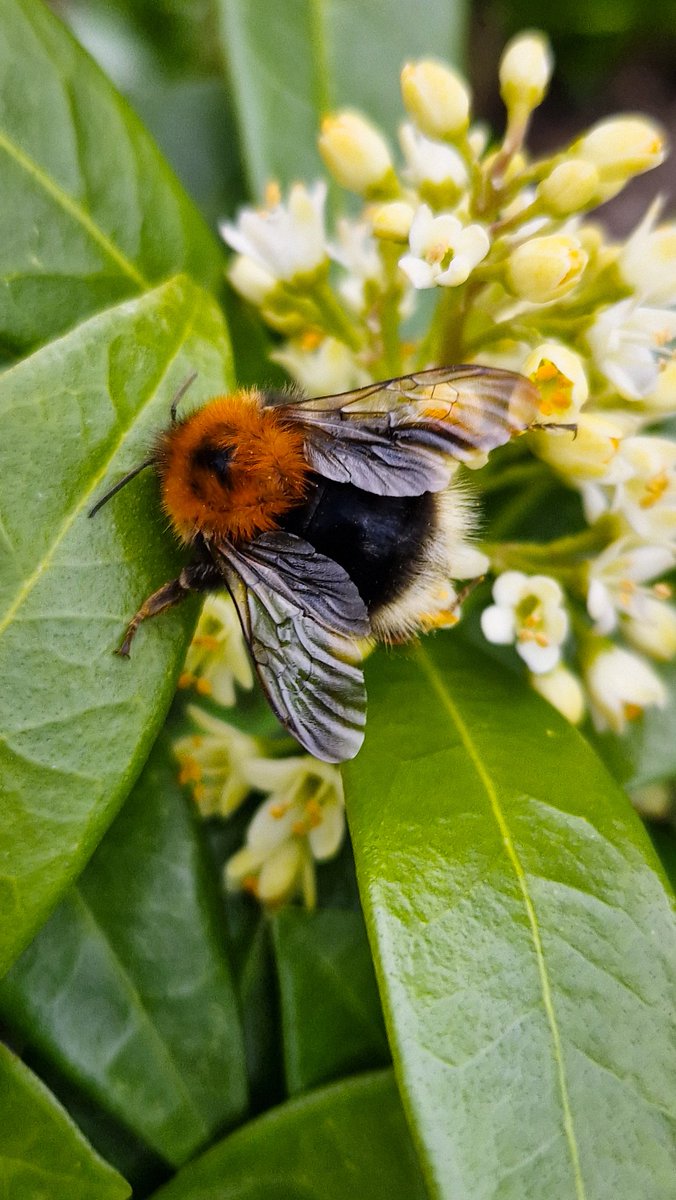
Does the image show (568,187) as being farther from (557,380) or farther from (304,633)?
(304,633)

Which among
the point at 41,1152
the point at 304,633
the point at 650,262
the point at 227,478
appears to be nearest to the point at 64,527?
the point at 227,478

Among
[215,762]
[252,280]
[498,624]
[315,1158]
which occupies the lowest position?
[315,1158]

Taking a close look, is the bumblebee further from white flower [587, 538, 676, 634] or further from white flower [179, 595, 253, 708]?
white flower [587, 538, 676, 634]

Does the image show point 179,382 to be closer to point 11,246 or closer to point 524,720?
point 11,246

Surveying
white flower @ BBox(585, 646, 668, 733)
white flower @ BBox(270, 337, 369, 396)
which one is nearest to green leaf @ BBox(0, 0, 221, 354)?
white flower @ BBox(270, 337, 369, 396)

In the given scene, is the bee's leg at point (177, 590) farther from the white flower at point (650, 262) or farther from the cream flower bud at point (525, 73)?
the cream flower bud at point (525, 73)

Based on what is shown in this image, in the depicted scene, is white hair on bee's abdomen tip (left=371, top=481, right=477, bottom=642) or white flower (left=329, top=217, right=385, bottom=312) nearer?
white hair on bee's abdomen tip (left=371, top=481, right=477, bottom=642)

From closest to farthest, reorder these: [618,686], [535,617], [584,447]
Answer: [584,447] < [535,617] < [618,686]
